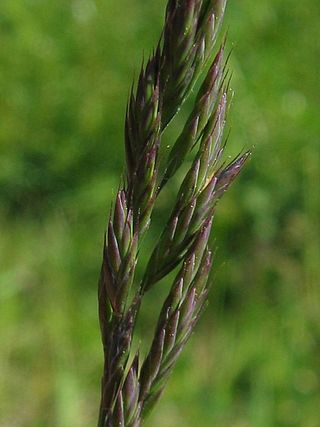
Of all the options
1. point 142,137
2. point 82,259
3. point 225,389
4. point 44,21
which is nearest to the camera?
point 142,137

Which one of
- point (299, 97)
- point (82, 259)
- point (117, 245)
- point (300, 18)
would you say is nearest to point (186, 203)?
point (117, 245)

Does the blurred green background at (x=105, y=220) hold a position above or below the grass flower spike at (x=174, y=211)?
above

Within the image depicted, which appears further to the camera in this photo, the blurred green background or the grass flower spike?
the blurred green background

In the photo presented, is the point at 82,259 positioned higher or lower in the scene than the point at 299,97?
lower

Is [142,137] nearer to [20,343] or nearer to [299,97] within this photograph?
[20,343]

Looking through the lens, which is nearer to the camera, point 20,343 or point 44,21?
point 20,343
